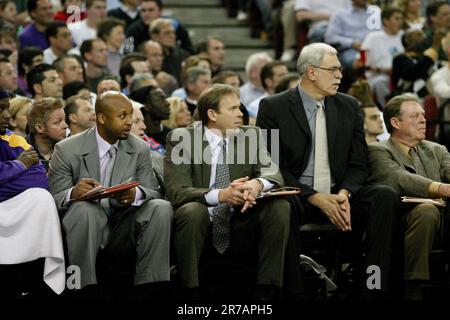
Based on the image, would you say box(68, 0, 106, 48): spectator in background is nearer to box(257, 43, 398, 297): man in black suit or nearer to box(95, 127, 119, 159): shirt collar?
box(257, 43, 398, 297): man in black suit

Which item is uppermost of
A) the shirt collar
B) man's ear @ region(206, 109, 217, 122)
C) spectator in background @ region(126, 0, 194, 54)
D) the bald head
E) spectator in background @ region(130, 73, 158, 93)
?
spectator in background @ region(126, 0, 194, 54)

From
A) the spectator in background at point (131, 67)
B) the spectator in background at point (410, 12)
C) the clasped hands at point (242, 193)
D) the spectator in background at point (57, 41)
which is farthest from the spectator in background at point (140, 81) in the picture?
the spectator in background at point (410, 12)

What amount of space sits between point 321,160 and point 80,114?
1699 mm

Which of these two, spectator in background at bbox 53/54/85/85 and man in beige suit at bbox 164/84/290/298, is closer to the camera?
man in beige suit at bbox 164/84/290/298

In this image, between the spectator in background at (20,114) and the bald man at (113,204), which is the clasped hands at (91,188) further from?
the spectator in background at (20,114)

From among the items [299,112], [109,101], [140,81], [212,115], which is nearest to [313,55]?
[299,112]

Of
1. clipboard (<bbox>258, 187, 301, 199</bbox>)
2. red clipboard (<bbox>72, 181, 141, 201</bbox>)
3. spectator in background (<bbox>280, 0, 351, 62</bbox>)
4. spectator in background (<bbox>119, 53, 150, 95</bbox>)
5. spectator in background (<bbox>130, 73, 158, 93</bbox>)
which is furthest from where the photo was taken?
spectator in background (<bbox>280, 0, 351, 62</bbox>)

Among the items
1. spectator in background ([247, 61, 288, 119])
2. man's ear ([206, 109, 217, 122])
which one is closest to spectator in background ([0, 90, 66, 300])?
man's ear ([206, 109, 217, 122])

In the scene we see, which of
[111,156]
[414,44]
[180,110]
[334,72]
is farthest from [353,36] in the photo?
[111,156]

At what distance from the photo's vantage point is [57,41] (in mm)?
10172

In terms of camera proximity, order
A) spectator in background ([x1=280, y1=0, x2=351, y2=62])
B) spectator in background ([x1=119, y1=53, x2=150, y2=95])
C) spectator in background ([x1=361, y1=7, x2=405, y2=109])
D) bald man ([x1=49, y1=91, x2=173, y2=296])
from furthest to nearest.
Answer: spectator in background ([x1=280, y1=0, x2=351, y2=62]) → spectator in background ([x1=361, y1=7, x2=405, y2=109]) → spectator in background ([x1=119, y1=53, x2=150, y2=95]) → bald man ([x1=49, y1=91, x2=173, y2=296])

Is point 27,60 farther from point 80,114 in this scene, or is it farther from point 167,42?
point 80,114

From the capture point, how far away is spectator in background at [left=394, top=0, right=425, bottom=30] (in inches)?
476
